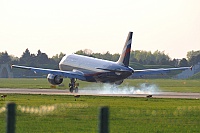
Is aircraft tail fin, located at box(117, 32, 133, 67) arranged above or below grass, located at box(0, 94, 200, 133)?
above

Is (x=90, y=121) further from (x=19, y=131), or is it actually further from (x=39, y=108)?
(x=39, y=108)

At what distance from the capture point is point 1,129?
90.9 feet

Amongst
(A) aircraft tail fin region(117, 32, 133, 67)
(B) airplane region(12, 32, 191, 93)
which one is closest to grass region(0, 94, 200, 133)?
(B) airplane region(12, 32, 191, 93)

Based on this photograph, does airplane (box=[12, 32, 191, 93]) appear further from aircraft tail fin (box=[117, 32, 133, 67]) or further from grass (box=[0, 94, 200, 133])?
grass (box=[0, 94, 200, 133])

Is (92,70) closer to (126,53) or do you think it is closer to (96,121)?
(126,53)

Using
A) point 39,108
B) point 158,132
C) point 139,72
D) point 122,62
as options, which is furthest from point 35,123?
point 139,72

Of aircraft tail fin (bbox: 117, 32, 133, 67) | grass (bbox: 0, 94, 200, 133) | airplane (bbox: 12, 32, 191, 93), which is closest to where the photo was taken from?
grass (bbox: 0, 94, 200, 133)

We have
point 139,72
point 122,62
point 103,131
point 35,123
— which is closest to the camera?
point 103,131

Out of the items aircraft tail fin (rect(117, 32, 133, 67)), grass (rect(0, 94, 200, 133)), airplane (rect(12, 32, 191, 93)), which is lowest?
grass (rect(0, 94, 200, 133))

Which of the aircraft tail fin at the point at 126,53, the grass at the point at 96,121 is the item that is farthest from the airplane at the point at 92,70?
the grass at the point at 96,121

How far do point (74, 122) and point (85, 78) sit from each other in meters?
57.6

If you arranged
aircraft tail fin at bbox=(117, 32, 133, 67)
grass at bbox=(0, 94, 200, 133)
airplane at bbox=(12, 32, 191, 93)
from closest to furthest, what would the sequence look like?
grass at bbox=(0, 94, 200, 133) → airplane at bbox=(12, 32, 191, 93) → aircraft tail fin at bbox=(117, 32, 133, 67)

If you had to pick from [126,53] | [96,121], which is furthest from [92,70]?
[96,121]

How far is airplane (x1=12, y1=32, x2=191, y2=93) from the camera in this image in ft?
278
